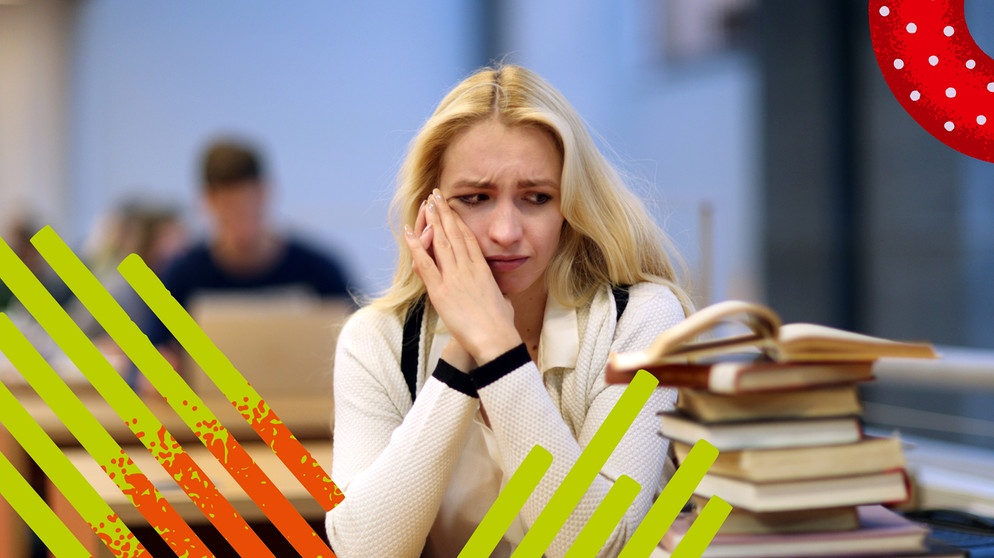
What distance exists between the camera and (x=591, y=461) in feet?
2.79

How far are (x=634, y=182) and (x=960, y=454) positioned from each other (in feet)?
3.52

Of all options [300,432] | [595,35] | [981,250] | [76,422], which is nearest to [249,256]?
[300,432]

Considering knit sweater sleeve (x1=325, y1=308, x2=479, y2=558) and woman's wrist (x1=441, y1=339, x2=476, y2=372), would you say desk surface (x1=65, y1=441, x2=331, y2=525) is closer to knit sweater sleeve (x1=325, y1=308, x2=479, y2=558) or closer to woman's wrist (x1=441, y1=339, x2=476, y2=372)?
knit sweater sleeve (x1=325, y1=308, x2=479, y2=558)

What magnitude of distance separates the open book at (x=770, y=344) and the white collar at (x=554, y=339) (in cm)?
54

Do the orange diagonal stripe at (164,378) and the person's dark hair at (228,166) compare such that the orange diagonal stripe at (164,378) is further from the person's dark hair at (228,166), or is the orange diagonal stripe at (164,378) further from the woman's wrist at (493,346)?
the person's dark hair at (228,166)

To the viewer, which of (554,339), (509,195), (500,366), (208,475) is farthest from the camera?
(208,475)

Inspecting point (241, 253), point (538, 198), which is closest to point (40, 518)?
point (538, 198)

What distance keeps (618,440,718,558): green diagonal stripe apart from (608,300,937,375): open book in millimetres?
70

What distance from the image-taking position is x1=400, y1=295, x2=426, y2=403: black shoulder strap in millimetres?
1404

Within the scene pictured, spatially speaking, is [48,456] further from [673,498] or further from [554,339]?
[554,339]

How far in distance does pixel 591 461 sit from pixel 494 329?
27 cm

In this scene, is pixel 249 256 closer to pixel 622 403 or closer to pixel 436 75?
pixel 622 403

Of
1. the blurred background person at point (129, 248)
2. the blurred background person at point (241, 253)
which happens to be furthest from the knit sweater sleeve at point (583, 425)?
the blurred background person at point (129, 248)

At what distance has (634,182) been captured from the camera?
1541 millimetres
